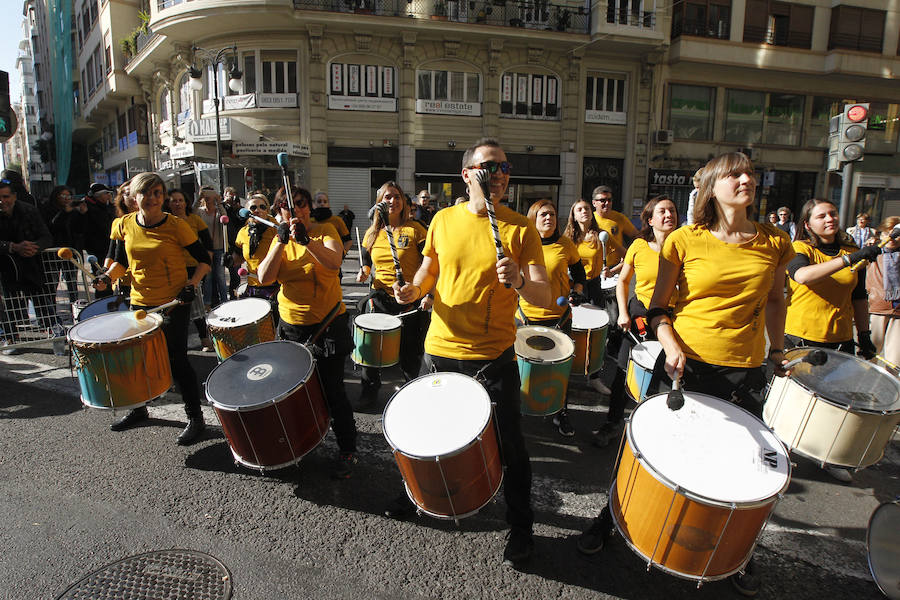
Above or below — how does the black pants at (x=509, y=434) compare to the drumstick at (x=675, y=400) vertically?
below

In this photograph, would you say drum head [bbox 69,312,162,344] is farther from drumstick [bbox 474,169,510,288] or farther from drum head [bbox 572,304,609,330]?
drum head [bbox 572,304,609,330]

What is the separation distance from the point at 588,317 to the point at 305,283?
2.82 metres

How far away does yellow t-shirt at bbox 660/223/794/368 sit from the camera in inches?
104

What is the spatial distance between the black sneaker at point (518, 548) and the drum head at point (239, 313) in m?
3.40

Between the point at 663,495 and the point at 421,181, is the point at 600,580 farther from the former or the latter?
the point at 421,181

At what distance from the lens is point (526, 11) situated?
73.1ft

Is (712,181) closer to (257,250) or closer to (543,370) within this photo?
(543,370)

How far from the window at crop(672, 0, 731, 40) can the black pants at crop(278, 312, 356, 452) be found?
81.6ft

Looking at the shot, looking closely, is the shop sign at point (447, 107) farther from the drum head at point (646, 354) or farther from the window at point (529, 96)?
the drum head at point (646, 354)

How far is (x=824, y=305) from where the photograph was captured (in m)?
4.08

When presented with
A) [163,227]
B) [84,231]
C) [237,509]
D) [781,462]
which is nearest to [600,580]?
[781,462]

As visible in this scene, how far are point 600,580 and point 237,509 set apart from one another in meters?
2.26

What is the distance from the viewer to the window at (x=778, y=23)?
23.3 m

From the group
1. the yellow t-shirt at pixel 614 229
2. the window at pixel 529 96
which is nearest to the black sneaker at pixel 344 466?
the yellow t-shirt at pixel 614 229
